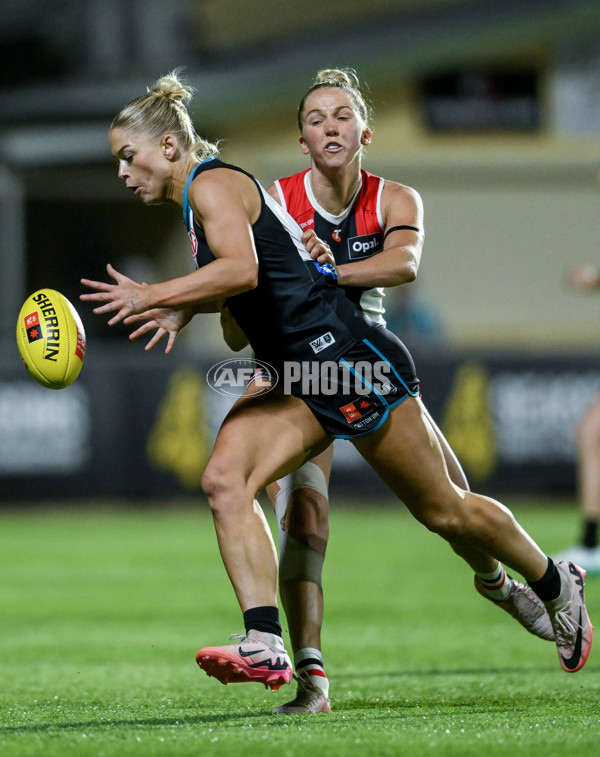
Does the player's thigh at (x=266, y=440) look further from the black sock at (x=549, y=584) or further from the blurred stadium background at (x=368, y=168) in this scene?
the blurred stadium background at (x=368, y=168)

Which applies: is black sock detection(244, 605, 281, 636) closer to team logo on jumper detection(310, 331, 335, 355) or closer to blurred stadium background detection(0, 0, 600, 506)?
team logo on jumper detection(310, 331, 335, 355)

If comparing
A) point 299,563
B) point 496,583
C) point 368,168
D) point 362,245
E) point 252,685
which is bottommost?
point 252,685

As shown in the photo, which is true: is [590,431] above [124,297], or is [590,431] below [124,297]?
below

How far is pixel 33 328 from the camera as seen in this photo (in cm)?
502

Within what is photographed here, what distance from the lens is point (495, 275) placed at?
19891mm

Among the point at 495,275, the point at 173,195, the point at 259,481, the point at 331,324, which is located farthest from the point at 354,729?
the point at 495,275

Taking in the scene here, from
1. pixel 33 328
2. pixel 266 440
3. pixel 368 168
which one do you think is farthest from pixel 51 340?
pixel 368 168

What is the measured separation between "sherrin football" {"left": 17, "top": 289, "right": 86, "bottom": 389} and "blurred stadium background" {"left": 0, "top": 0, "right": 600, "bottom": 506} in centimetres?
920

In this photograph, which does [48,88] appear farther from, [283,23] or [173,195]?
[173,195]

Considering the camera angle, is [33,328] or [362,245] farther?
[362,245]

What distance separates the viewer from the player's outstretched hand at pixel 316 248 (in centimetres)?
478

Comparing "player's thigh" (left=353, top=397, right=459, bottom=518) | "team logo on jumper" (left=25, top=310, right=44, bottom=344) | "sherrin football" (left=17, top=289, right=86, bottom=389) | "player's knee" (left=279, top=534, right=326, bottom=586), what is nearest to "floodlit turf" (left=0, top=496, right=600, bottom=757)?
"player's knee" (left=279, top=534, right=326, bottom=586)

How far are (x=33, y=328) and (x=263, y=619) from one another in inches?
55.7

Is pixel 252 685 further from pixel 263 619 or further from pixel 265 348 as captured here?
pixel 265 348
